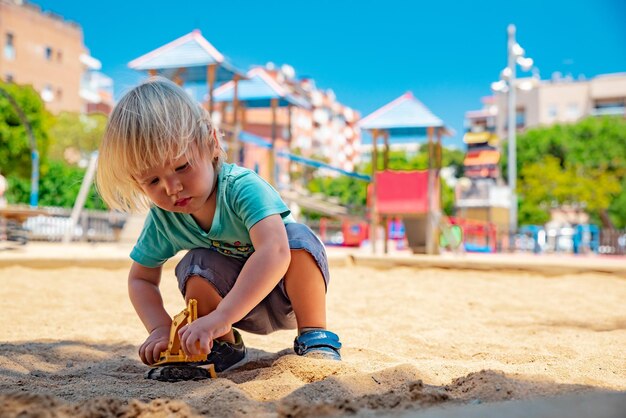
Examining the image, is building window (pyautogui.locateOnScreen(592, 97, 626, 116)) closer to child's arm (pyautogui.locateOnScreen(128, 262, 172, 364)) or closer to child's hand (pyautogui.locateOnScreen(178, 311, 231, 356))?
child's arm (pyautogui.locateOnScreen(128, 262, 172, 364))

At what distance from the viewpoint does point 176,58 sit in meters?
9.03

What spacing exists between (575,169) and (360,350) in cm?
2713

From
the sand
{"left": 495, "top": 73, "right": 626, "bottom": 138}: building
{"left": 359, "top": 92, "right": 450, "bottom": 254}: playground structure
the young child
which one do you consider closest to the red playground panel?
{"left": 359, "top": 92, "right": 450, "bottom": 254}: playground structure

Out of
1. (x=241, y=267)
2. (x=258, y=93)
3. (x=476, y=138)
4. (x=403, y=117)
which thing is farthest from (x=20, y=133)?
(x=241, y=267)

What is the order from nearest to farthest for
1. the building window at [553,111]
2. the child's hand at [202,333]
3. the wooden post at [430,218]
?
1. the child's hand at [202,333]
2. the wooden post at [430,218]
3. the building window at [553,111]

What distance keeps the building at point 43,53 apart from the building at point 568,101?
90.8 ft

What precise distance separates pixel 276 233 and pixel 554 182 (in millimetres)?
25038

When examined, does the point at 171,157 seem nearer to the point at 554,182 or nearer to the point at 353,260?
the point at 353,260

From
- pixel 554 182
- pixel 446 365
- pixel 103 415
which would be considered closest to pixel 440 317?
pixel 446 365

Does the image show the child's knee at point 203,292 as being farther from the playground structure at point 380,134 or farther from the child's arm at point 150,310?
the playground structure at point 380,134

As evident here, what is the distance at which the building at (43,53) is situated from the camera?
Result: 31.1 meters

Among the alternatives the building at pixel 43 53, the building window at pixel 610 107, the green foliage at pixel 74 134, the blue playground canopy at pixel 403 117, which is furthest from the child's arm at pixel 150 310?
the building window at pixel 610 107

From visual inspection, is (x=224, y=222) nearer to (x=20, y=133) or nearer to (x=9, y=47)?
(x=20, y=133)

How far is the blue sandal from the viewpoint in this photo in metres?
1.67
